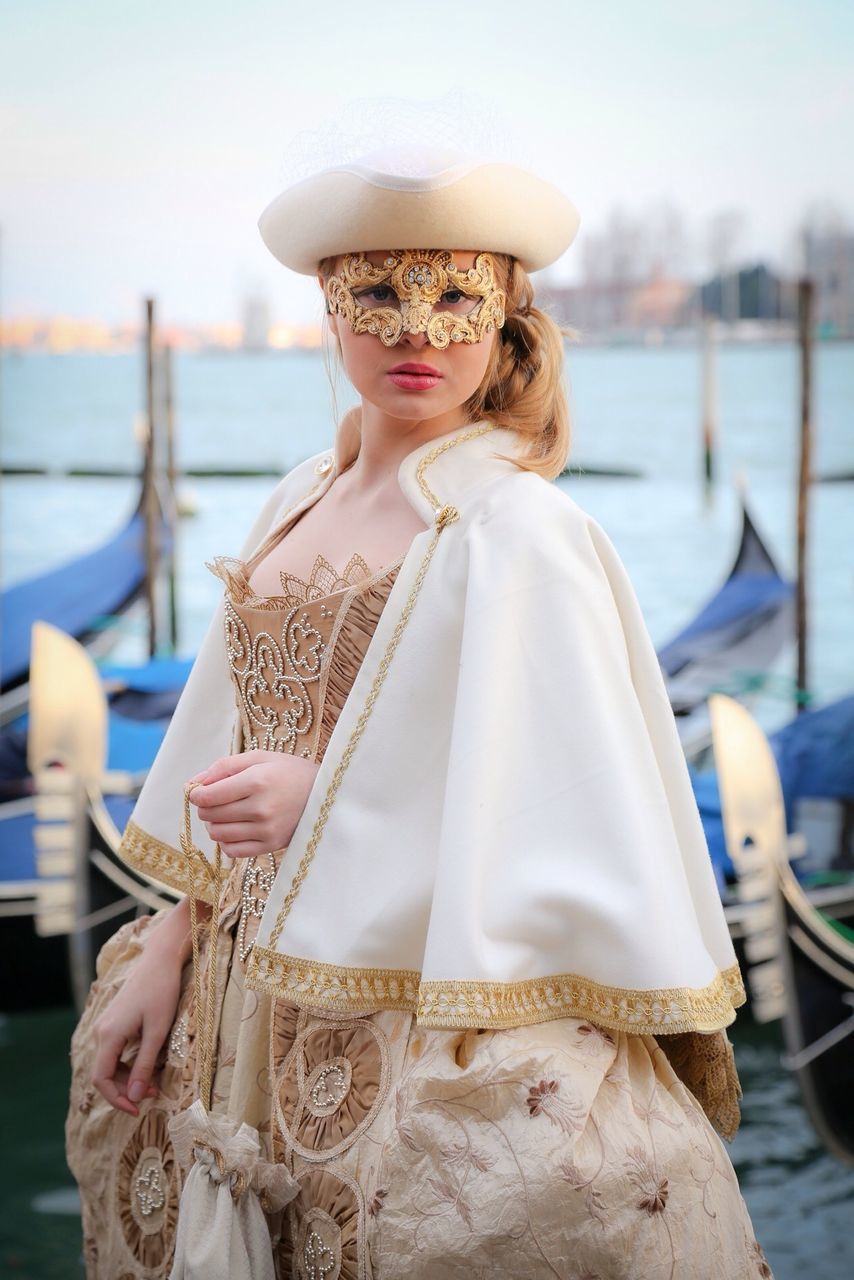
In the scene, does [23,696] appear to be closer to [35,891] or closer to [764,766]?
[35,891]

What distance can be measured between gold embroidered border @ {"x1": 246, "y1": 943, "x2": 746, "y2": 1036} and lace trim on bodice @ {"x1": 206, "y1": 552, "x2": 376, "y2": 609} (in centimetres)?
30

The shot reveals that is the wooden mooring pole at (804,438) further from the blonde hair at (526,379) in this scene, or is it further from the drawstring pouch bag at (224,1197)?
the drawstring pouch bag at (224,1197)

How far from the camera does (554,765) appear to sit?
99 cm

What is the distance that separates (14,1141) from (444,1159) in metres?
3.41

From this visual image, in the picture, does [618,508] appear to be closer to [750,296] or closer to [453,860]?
[750,296]

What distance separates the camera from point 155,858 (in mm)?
1309

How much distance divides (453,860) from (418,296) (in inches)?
17.6

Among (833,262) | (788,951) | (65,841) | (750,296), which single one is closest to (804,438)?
(788,951)

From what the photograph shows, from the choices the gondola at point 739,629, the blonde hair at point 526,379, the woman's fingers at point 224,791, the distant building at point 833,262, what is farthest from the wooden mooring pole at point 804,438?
the distant building at point 833,262

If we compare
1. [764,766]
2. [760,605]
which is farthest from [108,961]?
[760,605]

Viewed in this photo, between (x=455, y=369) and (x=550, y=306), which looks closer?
(x=455, y=369)

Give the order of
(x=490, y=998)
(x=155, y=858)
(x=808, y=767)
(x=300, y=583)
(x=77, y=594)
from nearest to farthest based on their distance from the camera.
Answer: (x=490, y=998), (x=300, y=583), (x=155, y=858), (x=808, y=767), (x=77, y=594)

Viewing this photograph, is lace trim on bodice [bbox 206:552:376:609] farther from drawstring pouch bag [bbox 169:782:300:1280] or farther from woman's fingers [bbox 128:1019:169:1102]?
woman's fingers [bbox 128:1019:169:1102]

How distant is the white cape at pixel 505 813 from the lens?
964 millimetres
